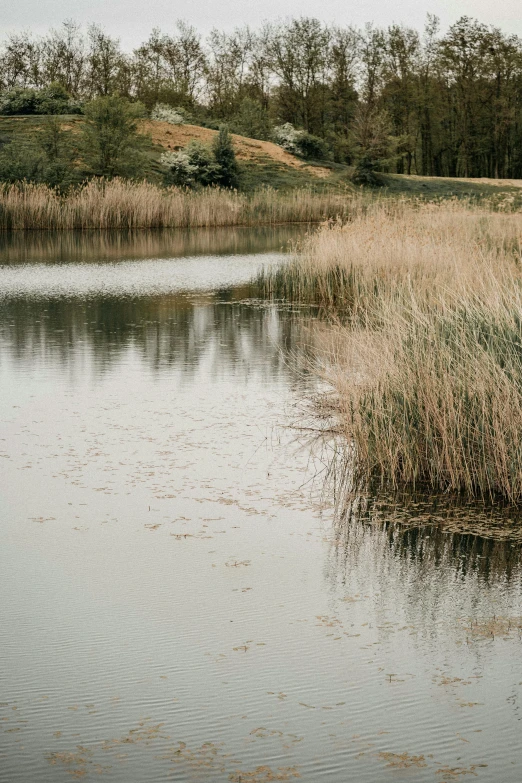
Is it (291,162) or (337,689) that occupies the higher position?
(291,162)

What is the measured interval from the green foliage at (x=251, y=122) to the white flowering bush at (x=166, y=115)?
3478 mm

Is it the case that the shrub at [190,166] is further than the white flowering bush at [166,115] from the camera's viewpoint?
No

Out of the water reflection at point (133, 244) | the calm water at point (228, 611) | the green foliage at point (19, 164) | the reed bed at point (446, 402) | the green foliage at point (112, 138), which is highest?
the green foliage at point (112, 138)

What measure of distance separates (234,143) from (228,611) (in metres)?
A: 42.5

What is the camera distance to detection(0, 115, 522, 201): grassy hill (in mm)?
41031

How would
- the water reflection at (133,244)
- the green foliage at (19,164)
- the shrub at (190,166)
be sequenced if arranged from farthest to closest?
the shrub at (190,166) < the green foliage at (19,164) < the water reflection at (133,244)

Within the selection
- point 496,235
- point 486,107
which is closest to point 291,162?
point 486,107

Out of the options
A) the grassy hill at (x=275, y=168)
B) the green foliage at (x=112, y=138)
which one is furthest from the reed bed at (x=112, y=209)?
the grassy hill at (x=275, y=168)

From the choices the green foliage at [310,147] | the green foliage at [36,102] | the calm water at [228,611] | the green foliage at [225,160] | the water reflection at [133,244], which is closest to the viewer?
the calm water at [228,611]

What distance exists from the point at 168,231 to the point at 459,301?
22.3m

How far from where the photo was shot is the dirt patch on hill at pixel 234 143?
1704 inches

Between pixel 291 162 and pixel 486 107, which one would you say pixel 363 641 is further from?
pixel 486 107

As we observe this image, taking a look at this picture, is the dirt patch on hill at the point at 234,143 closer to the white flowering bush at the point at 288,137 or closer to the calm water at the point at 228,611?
the white flowering bush at the point at 288,137

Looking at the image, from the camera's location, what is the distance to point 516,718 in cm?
321
